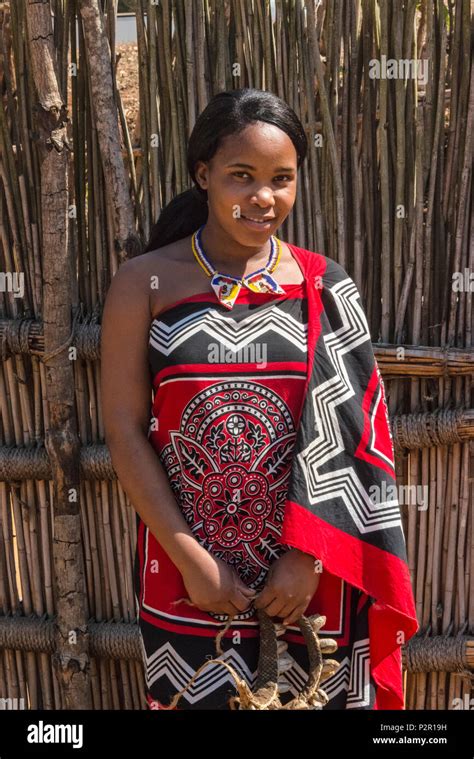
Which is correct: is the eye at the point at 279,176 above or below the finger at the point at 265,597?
above

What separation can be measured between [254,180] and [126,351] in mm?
411

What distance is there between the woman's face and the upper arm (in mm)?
212

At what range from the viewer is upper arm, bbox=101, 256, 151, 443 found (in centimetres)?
190

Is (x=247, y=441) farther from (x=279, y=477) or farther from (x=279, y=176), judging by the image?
(x=279, y=176)

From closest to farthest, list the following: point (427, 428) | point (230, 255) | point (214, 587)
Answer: point (214, 587) < point (230, 255) < point (427, 428)

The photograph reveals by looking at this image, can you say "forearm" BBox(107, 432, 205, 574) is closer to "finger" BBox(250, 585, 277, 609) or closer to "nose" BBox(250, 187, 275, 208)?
"finger" BBox(250, 585, 277, 609)

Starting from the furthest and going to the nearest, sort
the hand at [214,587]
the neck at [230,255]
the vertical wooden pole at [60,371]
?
the vertical wooden pole at [60,371], the neck at [230,255], the hand at [214,587]

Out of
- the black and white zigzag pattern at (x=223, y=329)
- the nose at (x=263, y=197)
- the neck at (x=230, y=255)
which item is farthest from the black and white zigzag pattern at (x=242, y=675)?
the nose at (x=263, y=197)

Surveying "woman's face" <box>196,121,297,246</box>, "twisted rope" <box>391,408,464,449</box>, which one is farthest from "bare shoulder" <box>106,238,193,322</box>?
"twisted rope" <box>391,408,464,449</box>

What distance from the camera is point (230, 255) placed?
197 cm

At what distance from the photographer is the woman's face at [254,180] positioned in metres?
1.85

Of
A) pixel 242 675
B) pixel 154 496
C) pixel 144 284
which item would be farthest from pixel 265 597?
pixel 144 284

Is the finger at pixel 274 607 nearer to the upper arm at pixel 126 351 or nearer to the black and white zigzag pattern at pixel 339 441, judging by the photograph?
the black and white zigzag pattern at pixel 339 441

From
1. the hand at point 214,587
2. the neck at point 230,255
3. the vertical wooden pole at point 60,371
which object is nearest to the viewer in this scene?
the hand at point 214,587
